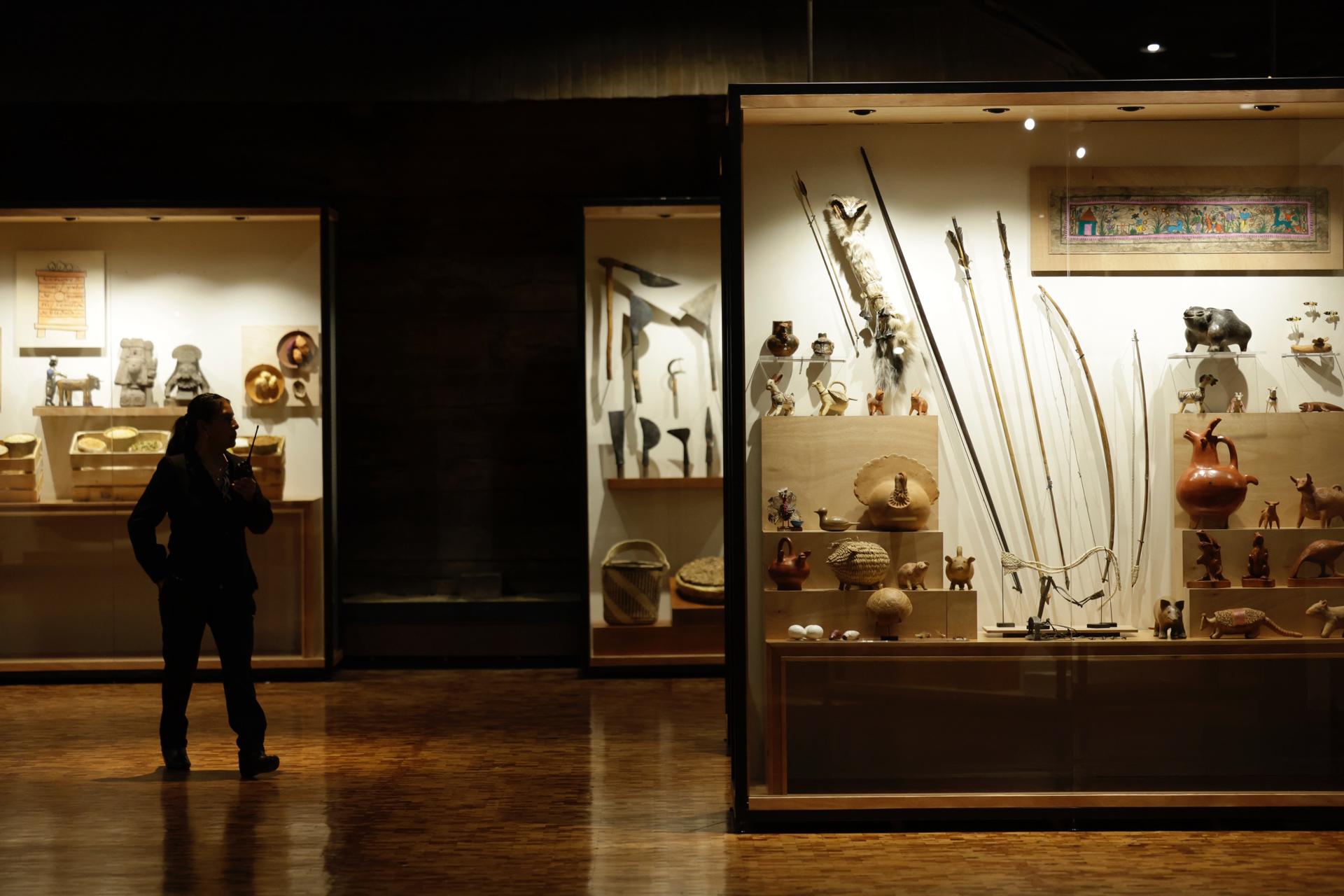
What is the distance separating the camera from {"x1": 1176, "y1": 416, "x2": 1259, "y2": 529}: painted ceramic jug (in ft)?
12.7

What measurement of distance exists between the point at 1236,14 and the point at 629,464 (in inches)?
143

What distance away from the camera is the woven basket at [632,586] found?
6.48 metres

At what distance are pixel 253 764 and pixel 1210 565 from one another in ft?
11.2

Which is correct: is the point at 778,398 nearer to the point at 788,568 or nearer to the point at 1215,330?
the point at 788,568

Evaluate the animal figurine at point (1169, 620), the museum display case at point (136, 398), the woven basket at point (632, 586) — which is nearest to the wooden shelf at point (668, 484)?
the woven basket at point (632, 586)

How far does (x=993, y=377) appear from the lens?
3992 mm

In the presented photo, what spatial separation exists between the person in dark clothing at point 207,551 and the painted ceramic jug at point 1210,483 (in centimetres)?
316

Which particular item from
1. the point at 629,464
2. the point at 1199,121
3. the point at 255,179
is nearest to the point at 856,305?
the point at 1199,121

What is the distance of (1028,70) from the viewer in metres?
3.93

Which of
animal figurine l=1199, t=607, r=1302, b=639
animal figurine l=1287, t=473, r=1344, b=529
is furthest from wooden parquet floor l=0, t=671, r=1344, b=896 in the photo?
animal figurine l=1287, t=473, r=1344, b=529

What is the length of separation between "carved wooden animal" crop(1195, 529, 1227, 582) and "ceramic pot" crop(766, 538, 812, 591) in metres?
1.23

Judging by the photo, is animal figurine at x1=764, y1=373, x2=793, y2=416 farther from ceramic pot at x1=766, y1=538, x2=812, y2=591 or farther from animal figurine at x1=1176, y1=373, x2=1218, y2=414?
animal figurine at x1=1176, y1=373, x2=1218, y2=414

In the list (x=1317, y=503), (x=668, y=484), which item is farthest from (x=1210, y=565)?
(x=668, y=484)

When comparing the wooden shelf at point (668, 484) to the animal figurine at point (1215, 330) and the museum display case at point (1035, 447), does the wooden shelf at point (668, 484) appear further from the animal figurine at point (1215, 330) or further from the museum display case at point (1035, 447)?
the animal figurine at point (1215, 330)
